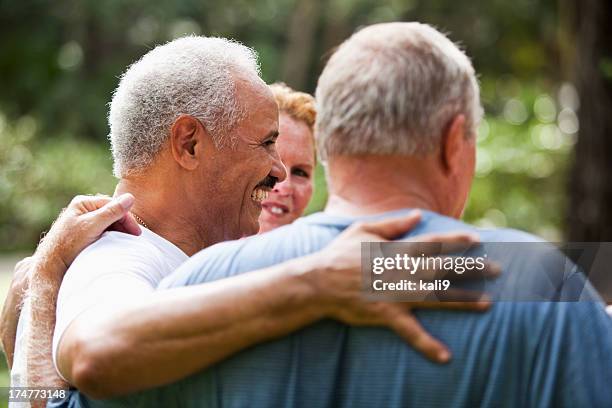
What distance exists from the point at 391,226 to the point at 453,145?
9.6 inches

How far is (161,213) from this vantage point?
2.77 meters

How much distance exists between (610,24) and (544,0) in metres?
9.16

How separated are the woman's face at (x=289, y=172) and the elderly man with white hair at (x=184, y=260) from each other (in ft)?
2.74

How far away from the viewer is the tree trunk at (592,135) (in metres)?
7.09

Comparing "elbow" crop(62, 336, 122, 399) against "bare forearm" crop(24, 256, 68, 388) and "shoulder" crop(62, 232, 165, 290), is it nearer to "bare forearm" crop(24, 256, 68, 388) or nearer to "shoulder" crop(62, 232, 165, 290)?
"shoulder" crop(62, 232, 165, 290)

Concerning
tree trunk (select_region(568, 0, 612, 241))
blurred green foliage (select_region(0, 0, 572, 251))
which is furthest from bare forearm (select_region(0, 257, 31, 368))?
blurred green foliage (select_region(0, 0, 572, 251))

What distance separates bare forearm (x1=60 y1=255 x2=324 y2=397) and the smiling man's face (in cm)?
84

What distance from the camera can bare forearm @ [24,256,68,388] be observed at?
249 centimetres

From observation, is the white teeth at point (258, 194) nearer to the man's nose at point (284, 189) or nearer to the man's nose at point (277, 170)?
the man's nose at point (277, 170)

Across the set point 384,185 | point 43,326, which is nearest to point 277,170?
point 43,326

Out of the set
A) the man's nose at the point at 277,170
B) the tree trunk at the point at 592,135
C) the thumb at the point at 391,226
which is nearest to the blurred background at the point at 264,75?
the tree trunk at the point at 592,135

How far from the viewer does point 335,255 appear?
189 cm

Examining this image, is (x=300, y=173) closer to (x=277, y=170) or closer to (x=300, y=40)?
(x=277, y=170)

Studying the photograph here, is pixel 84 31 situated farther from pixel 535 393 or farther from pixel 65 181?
pixel 535 393
